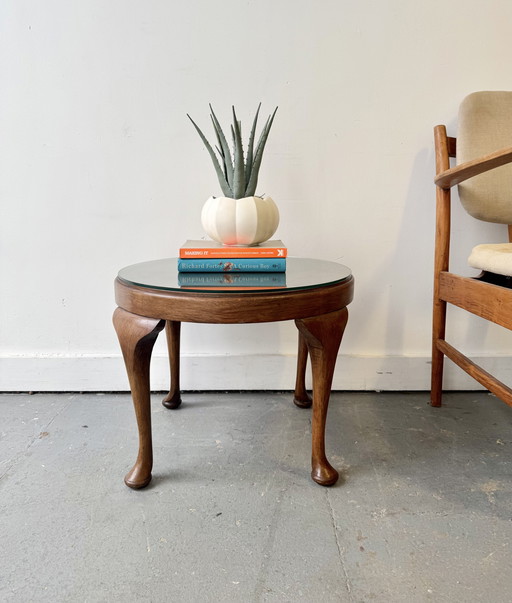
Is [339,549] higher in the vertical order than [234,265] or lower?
lower

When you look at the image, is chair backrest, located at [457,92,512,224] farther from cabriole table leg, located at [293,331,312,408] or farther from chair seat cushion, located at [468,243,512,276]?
cabriole table leg, located at [293,331,312,408]

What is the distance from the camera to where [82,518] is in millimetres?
865

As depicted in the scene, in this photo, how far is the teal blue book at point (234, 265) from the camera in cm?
94

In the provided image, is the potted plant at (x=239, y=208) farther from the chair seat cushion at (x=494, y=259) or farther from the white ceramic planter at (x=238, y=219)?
the chair seat cushion at (x=494, y=259)

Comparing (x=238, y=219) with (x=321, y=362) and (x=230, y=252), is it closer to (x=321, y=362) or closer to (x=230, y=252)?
(x=230, y=252)

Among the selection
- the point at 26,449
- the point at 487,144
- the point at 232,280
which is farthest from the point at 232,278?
the point at 487,144

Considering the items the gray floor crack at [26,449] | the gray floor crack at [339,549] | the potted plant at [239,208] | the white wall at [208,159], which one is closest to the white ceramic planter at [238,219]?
the potted plant at [239,208]

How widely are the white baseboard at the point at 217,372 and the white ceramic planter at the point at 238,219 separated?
0.55 meters

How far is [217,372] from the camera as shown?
146 cm

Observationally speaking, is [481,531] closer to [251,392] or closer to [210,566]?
[210,566]

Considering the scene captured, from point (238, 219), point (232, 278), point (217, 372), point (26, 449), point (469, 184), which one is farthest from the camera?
point (217, 372)

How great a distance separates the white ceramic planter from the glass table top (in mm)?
118

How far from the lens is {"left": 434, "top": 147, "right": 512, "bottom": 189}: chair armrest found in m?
0.94

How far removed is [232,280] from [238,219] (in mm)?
198
